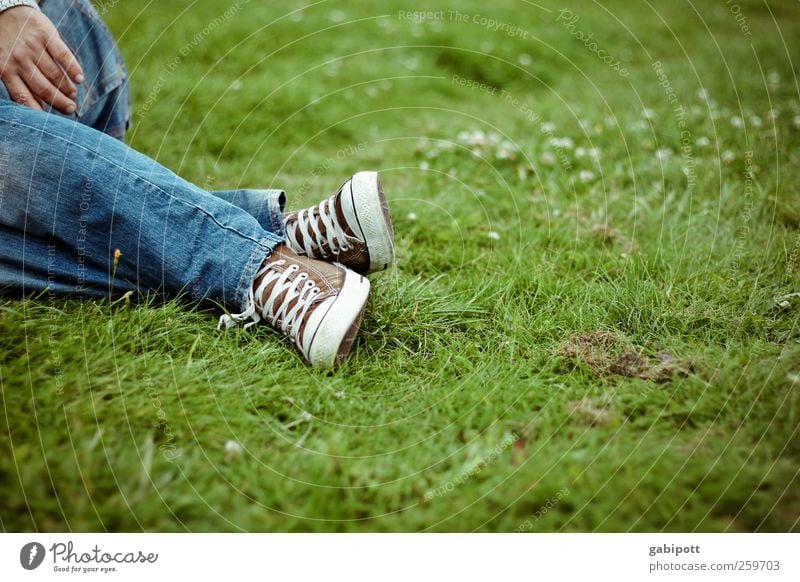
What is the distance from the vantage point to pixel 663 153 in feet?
8.32

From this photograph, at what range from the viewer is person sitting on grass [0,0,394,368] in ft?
4.45

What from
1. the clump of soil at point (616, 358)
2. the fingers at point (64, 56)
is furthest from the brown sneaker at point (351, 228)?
the fingers at point (64, 56)

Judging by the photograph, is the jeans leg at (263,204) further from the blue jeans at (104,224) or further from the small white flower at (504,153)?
the small white flower at (504,153)

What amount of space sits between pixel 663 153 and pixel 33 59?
8.04 ft

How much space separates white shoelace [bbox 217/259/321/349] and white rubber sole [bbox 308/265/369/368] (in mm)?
68

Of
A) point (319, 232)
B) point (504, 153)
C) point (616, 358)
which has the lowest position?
point (616, 358)

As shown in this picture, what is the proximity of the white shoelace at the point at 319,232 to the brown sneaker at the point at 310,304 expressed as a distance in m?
0.08

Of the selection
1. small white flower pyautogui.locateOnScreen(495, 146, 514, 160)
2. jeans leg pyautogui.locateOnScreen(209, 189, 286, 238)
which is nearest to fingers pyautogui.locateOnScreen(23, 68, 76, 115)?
jeans leg pyautogui.locateOnScreen(209, 189, 286, 238)

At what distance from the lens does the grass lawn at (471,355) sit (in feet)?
3.72

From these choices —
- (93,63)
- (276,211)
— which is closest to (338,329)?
(276,211)

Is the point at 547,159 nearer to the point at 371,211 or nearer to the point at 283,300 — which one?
the point at 371,211

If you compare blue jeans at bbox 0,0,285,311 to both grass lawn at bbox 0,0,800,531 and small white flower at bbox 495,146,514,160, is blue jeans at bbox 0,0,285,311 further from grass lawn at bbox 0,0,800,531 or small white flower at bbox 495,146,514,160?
small white flower at bbox 495,146,514,160
